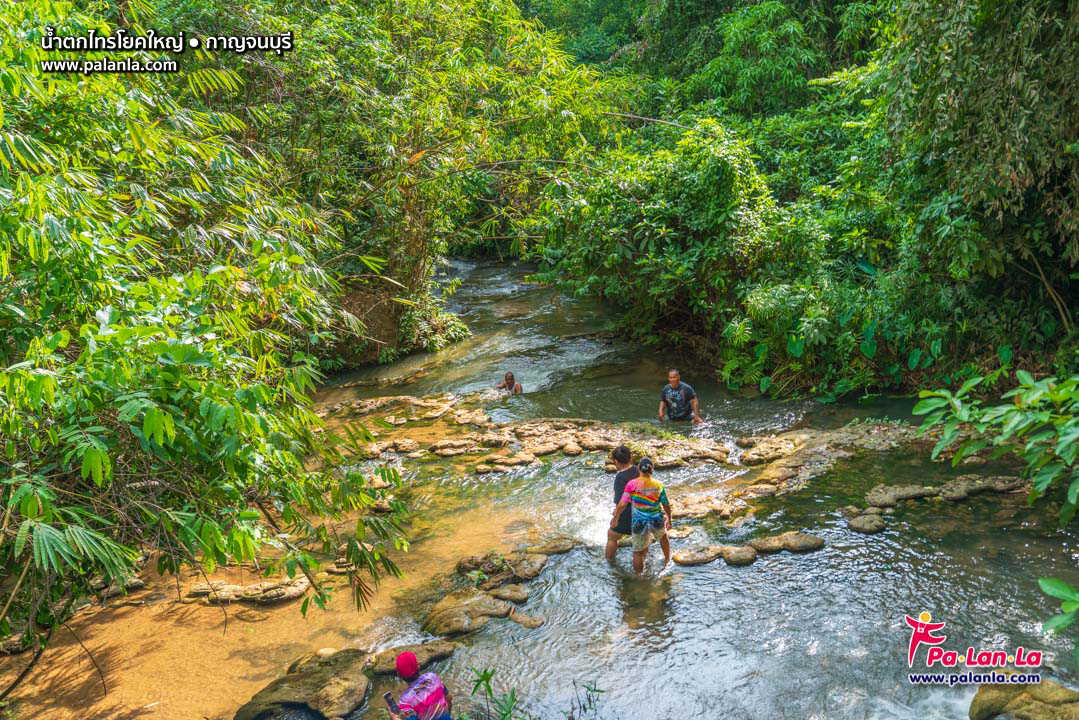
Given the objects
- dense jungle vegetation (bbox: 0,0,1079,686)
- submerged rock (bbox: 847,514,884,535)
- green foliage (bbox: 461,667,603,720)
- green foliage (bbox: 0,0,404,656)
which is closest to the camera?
green foliage (bbox: 0,0,404,656)

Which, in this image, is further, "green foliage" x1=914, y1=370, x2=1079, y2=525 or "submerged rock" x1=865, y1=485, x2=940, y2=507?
"submerged rock" x1=865, y1=485, x2=940, y2=507

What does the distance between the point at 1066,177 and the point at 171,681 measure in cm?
1041

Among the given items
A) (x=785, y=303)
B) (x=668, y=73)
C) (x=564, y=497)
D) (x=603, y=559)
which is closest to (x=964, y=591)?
(x=603, y=559)

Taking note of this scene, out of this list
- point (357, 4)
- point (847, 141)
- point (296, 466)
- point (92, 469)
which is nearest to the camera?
point (92, 469)

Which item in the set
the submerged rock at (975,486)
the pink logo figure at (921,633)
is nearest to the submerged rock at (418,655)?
the pink logo figure at (921,633)

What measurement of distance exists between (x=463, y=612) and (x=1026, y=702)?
13.5 feet

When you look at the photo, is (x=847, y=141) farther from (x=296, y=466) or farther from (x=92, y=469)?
(x=92, y=469)

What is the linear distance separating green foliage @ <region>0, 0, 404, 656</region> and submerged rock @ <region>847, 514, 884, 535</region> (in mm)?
4821

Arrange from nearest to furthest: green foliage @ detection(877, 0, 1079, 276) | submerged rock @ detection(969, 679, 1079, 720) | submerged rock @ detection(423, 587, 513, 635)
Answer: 1. submerged rock @ detection(969, 679, 1079, 720)
2. submerged rock @ detection(423, 587, 513, 635)
3. green foliage @ detection(877, 0, 1079, 276)

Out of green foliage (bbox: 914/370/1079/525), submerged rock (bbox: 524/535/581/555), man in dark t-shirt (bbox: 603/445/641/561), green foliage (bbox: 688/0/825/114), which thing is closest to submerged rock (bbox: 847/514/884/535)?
man in dark t-shirt (bbox: 603/445/641/561)

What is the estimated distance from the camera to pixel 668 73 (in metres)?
21.4

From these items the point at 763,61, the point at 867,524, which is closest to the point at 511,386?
→ the point at 867,524

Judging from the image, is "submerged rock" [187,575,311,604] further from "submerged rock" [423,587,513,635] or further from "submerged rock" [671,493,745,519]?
"submerged rock" [671,493,745,519]

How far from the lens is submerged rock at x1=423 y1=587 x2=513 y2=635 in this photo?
602 centimetres
